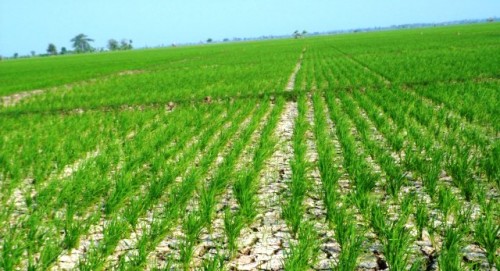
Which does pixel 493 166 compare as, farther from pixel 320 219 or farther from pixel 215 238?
pixel 215 238

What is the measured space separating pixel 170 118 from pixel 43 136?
2.38 meters

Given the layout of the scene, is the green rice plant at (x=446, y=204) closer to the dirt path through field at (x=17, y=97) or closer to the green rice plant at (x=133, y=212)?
the green rice plant at (x=133, y=212)

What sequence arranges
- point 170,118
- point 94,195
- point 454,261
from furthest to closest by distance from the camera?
point 170,118 → point 94,195 → point 454,261

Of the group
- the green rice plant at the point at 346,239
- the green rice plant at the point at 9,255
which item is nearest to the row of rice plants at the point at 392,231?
the green rice plant at the point at 346,239

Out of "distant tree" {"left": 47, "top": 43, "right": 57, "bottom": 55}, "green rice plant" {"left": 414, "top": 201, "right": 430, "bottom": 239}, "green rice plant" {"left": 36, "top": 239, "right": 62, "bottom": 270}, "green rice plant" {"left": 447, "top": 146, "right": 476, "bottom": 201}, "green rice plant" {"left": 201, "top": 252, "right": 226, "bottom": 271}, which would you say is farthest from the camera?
"distant tree" {"left": 47, "top": 43, "right": 57, "bottom": 55}

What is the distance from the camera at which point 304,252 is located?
8.30 feet

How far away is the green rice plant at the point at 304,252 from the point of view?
2.41m

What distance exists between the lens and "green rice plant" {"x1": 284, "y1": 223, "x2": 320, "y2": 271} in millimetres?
2410

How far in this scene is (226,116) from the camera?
8383 millimetres

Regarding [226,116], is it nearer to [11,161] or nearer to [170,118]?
[170,118]

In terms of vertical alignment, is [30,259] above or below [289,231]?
above

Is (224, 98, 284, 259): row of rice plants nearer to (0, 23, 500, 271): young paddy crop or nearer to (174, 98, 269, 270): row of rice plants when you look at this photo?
(0, 23, 500, 271): young paddy crop

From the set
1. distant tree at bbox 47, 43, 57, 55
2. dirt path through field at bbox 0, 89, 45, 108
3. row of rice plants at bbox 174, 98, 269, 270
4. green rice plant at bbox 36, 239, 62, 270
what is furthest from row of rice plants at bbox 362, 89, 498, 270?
distant tree at bbox 47, 43, 57, 55

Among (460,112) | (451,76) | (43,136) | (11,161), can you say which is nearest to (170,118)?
(43,136)
